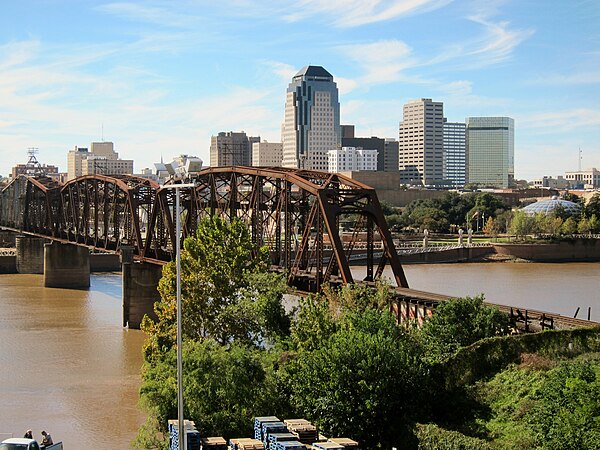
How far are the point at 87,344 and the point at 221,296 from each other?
20439 millimetres

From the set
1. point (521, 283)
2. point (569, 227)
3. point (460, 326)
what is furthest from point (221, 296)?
point (569, 227)

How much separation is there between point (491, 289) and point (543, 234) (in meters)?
60.4

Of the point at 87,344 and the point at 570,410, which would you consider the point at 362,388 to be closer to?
the point at 570,410

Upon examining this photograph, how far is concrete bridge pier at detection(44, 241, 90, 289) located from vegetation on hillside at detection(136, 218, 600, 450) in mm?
58306

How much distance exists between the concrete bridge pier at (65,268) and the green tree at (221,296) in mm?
54378

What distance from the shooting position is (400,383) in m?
29.2

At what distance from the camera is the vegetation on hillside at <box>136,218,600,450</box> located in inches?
1041

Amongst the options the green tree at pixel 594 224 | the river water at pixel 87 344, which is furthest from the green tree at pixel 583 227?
the river water at pixel 87 344

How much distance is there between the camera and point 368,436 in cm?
2866

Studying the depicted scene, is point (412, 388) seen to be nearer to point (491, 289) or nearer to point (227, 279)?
point (227, 279)

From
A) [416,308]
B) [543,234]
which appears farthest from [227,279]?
[543,234]

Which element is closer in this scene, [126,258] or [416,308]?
[416,308]

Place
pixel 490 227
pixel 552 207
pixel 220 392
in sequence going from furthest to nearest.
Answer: pixel 552 207
pixel 490 227
pixel 220 392

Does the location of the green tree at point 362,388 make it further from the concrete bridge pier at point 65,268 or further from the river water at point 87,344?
the concrete bridge pier at point 65,268
